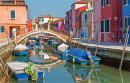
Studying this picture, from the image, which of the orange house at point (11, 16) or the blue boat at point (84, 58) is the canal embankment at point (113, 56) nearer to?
→ the blue boat at point (84, 58)

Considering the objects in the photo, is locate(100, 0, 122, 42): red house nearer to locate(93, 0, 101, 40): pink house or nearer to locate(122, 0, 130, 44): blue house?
locate(122, 0, 130, 44): blue house

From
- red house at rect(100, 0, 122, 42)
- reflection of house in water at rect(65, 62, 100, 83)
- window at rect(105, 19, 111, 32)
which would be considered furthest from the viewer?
window at rect(105, 19, 111, 32)

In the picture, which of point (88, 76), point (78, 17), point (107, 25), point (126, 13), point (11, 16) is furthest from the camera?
point (78, 17)

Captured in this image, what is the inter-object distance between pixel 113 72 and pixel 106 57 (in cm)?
271

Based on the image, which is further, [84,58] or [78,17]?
[78,17]

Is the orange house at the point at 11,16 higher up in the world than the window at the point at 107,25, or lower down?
higher up

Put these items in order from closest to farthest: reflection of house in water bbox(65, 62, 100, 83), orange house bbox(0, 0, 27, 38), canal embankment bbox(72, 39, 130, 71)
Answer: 1. reflection of house in water bbox(65, 62, 100, 83)
2. canal embankment bbox(72, 39, 130, 71)
3. orange house bbox(0, 0, 27, 38)

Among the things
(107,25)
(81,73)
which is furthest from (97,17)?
(81,73)

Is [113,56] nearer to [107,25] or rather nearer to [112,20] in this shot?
[112,20]

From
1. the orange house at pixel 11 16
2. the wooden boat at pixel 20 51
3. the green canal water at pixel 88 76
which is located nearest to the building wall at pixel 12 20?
the orange house at pixel 11 16

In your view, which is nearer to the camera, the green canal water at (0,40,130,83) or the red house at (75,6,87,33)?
the green canal water at (0,40,130,83)

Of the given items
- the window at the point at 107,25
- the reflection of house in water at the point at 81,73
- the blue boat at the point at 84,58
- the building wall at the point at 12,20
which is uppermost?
the building wall at the point at 12,20

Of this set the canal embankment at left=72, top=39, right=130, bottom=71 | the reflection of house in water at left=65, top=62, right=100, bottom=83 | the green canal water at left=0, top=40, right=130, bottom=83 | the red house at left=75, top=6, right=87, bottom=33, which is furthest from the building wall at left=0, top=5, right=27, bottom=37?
the green canal water at left=0, top=40, right=130, bottom=83

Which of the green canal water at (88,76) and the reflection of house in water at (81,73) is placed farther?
the reflection of house in water at (81,73)
